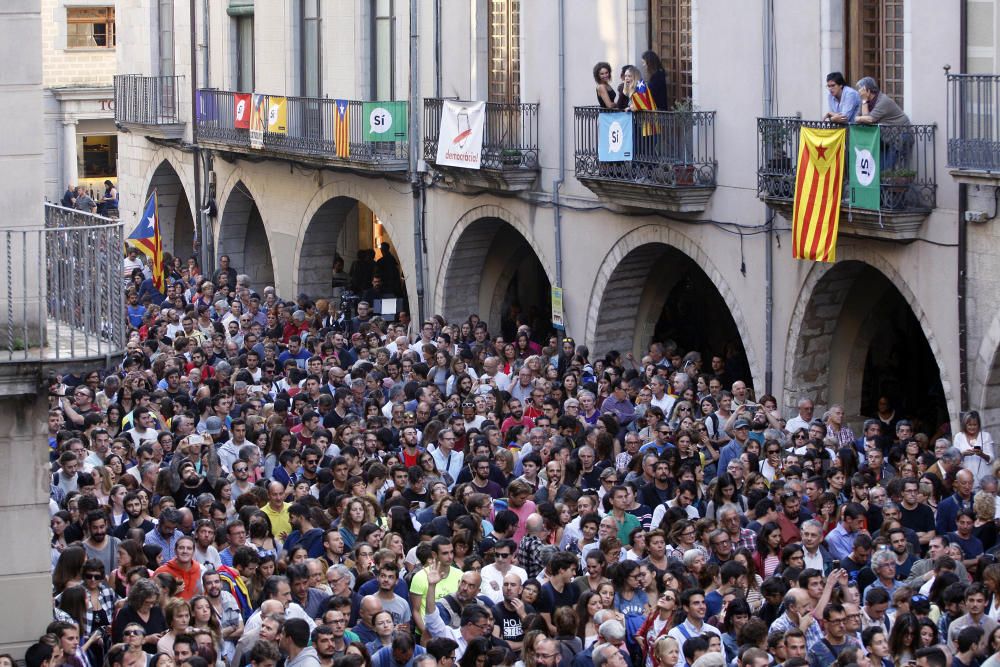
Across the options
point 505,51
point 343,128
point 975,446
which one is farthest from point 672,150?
point 343,128

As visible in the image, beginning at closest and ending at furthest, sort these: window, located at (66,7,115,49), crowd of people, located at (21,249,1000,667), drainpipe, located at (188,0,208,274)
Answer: crowd of people, located at (21,249,1000,667)
drainpipe, located at (188,0,208,274)
window, located at (66,7,115,49)

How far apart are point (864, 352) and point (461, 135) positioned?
22.5ft

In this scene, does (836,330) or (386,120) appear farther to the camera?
(386,120)

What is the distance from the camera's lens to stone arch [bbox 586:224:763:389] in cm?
2247

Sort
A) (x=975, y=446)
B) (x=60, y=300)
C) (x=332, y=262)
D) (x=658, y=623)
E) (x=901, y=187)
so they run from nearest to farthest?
(x=658, y=623), (x=60, y=300), (x=975, y=446), (x=901, y=187), (x=332, y=262)

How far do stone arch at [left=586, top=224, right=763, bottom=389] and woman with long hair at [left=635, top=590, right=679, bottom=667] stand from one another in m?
10.8

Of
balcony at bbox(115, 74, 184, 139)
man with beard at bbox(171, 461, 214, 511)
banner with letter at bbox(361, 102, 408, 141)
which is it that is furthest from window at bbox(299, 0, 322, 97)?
man with beard at bbox(171, 461, 214, 511)

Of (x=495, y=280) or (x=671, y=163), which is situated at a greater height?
(x=671, y=163)

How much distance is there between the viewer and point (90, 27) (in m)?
49.1

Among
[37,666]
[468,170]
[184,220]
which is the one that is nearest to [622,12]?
[468,170]

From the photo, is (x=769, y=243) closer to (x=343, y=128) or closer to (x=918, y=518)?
(x=918, y=518)

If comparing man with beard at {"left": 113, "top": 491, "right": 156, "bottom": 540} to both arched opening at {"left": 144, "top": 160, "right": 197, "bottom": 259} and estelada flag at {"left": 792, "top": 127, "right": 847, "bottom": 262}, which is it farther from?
arched opening at {"left": 144, "top": 160, "right": 197, "bottom": 259}

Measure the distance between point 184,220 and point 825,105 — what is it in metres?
22.7

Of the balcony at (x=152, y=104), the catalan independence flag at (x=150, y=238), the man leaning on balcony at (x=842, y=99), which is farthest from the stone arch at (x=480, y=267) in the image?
the balcony at (x=152, y=104)
